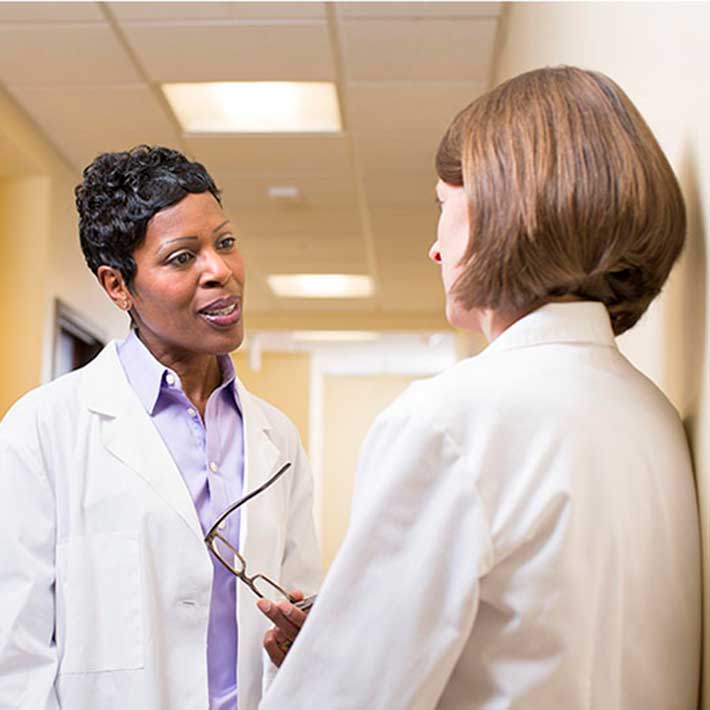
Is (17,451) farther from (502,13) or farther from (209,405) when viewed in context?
(502,13)

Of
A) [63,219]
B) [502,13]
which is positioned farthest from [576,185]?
[63,219]

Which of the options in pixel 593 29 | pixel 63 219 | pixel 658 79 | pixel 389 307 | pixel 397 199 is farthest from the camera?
pixel 389 307

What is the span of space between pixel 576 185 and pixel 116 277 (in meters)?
0.94

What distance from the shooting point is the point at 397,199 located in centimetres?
534

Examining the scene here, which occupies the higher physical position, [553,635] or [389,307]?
[389,307]

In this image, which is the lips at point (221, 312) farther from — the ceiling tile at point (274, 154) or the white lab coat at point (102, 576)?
the ceiling tile at point (274, 154)

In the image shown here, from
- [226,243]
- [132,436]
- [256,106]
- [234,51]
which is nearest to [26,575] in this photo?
[132,436]

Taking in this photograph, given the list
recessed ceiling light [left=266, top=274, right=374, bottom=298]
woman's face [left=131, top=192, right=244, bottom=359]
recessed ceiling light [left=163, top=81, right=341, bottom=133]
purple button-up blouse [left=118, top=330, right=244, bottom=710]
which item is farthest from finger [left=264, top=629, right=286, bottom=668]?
recessed ceiling light [left=266, top=274, right=374, bottom=298]

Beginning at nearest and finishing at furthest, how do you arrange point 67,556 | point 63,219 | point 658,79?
point 658,79
point 67,556
point 63,219

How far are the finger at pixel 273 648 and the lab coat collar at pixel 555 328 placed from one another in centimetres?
59

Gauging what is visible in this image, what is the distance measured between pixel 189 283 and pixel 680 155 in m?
0.75

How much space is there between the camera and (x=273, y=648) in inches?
57.3

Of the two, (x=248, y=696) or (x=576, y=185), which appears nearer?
(x=576, y=185)

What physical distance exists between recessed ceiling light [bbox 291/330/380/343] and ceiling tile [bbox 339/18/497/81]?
4603 mm
